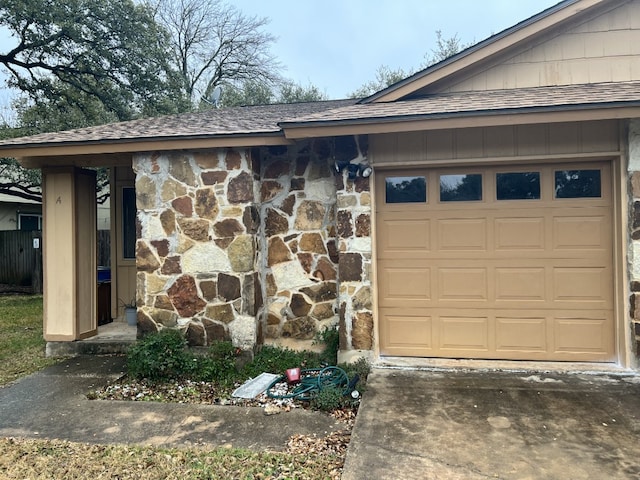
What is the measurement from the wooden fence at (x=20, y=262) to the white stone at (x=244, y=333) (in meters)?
10.8

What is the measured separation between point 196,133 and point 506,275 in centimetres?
398

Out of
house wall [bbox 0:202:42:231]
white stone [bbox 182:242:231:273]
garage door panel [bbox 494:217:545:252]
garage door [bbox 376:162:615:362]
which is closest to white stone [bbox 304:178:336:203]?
garage door [bbox 376:162:615:362]

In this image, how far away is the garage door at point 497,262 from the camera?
514cm

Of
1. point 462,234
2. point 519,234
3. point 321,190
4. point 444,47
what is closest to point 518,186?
point 519,234

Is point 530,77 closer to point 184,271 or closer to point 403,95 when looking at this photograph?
point 403,95

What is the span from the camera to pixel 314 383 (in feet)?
15.9

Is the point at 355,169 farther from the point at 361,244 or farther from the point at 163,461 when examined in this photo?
the point at 163,461

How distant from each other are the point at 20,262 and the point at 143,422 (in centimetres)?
1240

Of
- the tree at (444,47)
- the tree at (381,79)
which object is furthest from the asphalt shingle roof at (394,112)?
the tree at (381,79)

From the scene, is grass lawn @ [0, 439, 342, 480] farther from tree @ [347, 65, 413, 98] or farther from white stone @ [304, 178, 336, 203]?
tree @ [347, 65, 413, 98]

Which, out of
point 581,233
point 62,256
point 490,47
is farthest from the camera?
point 62,256

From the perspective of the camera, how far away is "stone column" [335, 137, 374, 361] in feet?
17.6

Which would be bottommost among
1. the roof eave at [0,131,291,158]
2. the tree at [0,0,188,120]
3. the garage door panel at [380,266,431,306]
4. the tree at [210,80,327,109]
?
the garage door panel at [380,266,431,306]

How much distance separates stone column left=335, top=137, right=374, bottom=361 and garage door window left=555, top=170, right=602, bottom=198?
2.13m
